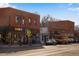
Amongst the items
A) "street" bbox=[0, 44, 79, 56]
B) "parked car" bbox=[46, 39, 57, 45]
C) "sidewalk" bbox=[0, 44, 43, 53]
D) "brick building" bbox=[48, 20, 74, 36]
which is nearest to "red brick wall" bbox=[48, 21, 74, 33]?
"brick building" bbox=[48, 20, 74, 36]

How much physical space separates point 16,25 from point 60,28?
1.04 meters

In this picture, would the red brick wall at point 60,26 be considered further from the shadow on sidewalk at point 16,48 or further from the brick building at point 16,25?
the shadow on sidewalk at point 16,48

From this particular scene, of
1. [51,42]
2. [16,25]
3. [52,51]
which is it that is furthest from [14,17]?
[52,51]

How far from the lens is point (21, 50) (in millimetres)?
48125

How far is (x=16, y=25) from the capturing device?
4816cm

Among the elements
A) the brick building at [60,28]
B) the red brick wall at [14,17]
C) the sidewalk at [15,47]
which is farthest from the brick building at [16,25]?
the brick building at [60,28]

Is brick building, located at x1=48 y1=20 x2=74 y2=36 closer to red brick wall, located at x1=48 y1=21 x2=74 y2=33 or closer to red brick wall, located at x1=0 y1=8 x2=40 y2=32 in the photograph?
red brick wall, located at x1=48 y1=21 x2=74 y2=33

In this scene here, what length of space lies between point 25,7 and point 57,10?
757 millimetres

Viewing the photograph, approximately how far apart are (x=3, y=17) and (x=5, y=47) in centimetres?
71

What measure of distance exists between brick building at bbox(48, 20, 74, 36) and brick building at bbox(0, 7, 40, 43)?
12.2 inches

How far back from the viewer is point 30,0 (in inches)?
1887

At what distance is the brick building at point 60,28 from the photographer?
158ft

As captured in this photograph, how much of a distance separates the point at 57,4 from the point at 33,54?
1.30m

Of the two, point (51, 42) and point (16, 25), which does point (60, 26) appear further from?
point (16, 25)
